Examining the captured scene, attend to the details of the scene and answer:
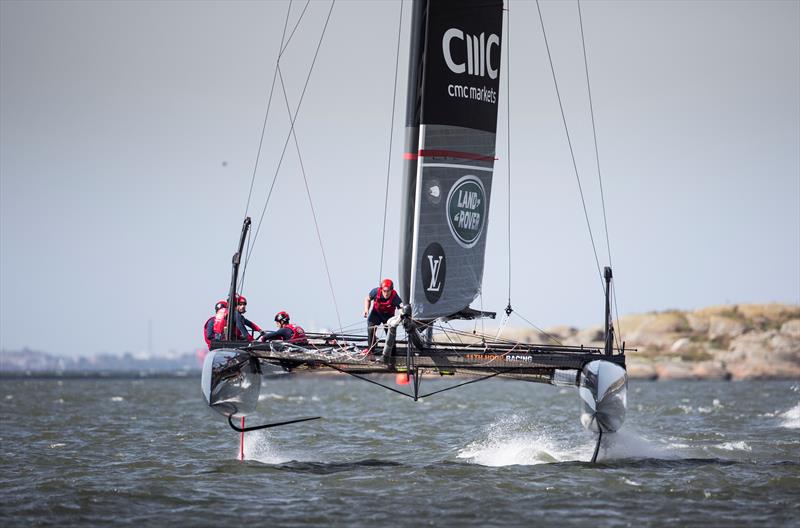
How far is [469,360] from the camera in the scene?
14680mm

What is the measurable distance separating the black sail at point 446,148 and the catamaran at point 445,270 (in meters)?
0.01

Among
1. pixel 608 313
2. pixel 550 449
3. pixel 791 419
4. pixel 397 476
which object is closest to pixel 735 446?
pixel 550 449

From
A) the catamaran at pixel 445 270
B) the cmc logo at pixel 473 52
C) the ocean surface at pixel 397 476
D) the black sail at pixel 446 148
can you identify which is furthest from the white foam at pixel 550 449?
the cmc logo at pixel 473 52

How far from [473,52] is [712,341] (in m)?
76.6

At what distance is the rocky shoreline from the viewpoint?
8206 centimetres

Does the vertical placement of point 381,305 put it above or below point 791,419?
above

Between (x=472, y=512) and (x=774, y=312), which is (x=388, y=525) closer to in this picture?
(x=472, y=512)

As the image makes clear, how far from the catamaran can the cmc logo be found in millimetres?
15

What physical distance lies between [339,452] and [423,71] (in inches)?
261

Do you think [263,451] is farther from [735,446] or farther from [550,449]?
[735,446]

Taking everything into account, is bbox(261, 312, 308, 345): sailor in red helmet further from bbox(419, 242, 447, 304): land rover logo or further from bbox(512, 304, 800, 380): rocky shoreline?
bbox(512, 304, 800, 380): rocky shoreline

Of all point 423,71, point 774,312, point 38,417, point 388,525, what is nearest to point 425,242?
point 423,71

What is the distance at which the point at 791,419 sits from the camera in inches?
1120

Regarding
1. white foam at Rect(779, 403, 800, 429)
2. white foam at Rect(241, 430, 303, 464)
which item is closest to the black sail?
white foam at Rect(241, 430, 303, 464)
